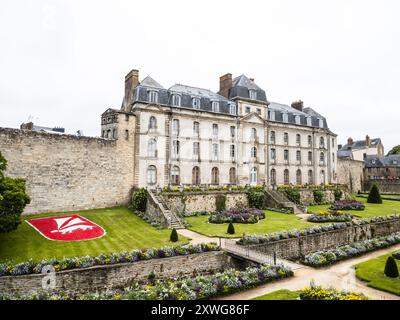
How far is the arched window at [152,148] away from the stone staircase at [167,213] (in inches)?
181

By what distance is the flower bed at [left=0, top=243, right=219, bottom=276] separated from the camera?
1166cm

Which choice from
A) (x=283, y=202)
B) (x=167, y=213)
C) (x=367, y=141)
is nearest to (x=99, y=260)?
(x=167, y=213)

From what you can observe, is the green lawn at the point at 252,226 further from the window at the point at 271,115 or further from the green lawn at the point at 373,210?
the window at the point at 271,115

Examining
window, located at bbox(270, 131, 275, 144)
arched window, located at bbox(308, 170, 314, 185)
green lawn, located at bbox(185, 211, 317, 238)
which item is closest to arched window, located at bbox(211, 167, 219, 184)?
green lawn, located at bbox(185, 211, 317, 238)

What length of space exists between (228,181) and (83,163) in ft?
51.9

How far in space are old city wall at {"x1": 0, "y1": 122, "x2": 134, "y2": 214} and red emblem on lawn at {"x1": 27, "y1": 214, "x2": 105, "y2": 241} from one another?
268cm

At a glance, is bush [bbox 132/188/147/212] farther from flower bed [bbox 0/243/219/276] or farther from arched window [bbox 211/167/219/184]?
flower bed [bbox 0/243/219/276]

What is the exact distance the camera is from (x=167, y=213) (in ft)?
73.6

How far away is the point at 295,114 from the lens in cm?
4022

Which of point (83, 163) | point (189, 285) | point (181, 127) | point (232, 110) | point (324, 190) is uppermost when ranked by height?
point (232, 110)

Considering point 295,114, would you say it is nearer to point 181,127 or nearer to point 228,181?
point 228,181
